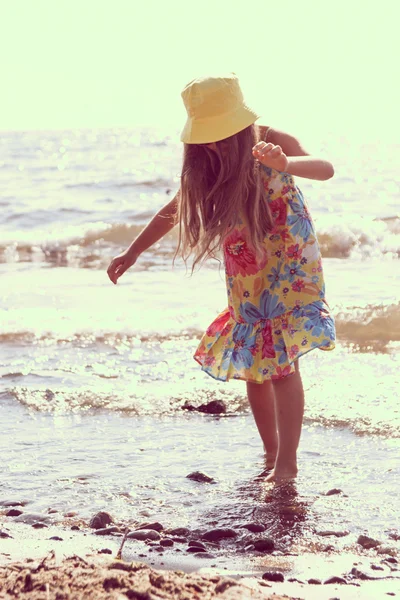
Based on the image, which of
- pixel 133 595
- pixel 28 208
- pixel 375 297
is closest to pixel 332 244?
pixel 375 297

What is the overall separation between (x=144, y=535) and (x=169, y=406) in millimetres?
1685

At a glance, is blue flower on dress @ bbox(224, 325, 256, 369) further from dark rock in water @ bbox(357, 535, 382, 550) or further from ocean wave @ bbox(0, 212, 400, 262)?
ocean wave @ bbox(0, 212, 400, 262)

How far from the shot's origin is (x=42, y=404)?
436cm

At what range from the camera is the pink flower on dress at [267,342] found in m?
3.20

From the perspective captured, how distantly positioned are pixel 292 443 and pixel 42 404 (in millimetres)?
1599

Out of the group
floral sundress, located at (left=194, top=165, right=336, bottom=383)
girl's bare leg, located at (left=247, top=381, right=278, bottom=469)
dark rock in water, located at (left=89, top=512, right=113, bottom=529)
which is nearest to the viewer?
dark rock in water, located at (left=89, top=512, right=113, bottom=529)

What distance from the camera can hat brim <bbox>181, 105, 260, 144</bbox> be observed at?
295cm

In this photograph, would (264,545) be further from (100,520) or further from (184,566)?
(100,520)

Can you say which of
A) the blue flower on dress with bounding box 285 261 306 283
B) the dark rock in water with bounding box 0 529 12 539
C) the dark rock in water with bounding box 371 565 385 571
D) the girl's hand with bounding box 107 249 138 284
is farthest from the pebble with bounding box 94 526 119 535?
the blue flower on dress with bounding box 285 261 306 283

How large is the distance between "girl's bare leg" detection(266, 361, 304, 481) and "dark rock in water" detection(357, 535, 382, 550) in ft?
2.03

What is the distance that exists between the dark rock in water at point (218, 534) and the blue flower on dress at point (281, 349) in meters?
0.69

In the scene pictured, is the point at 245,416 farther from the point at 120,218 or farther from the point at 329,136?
the point at 329,136

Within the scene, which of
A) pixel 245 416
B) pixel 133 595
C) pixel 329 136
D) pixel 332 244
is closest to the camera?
pixel 133 595

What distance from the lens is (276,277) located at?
3188 mm
